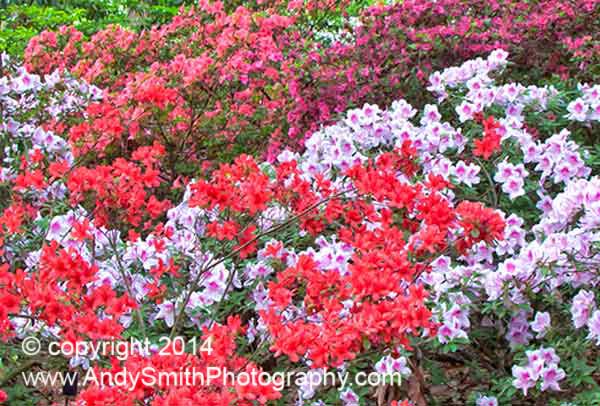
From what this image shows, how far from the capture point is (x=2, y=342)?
97.7 inches

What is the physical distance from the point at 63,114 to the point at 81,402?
2.75 m

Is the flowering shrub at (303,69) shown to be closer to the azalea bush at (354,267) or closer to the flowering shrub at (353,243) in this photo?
the flowering shrub at (353,243)

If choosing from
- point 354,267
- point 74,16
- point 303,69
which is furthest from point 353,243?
point 74,16

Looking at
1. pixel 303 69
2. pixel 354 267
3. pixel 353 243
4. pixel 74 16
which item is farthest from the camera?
pixel 74 16

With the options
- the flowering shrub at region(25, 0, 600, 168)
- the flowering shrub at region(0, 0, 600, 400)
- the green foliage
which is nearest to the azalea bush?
the flowering shrub at region(0, 0, 600, 400)

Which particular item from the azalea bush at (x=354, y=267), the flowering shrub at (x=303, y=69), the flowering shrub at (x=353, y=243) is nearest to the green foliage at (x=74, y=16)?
the flowering shrub at (x=303, y=69)

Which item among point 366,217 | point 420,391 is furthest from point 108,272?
point 420,391

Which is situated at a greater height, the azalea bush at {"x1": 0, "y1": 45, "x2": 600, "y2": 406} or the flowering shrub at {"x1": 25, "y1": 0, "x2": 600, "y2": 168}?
the flowering shrub at {"x1": 25, "y1": 0, "x2": 600, "y2": 168}

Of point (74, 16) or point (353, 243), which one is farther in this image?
point (74, 16)

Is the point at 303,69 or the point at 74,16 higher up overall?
the point at 74,16

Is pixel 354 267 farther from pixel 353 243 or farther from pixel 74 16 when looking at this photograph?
pixel 74 16

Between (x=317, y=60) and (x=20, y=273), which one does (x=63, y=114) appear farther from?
(x=20, y=273)

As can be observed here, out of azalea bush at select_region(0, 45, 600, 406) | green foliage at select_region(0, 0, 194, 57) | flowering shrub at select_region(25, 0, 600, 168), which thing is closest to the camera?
azalea bush at select_region(0, 45, 600, 406)

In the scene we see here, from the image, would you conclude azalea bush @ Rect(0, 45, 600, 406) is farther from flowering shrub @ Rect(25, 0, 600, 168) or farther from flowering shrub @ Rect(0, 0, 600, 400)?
flowering shrub @ Rect(25, 0, 600, 168)
